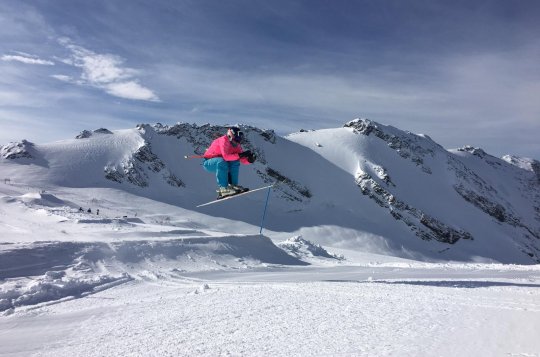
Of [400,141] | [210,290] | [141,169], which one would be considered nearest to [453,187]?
[400,141]

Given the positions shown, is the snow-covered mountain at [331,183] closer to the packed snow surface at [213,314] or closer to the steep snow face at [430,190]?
the steep snow face at [430,190]

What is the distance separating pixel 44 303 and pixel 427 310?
799cm

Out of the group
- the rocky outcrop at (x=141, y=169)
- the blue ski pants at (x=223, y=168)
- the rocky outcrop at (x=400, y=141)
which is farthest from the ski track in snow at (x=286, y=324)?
the rocky outcrop at (x=400, y=141)

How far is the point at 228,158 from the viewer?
33.1ft

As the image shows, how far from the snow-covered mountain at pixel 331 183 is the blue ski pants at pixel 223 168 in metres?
→ 37.2

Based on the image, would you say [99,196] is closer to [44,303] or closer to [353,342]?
[44,303]

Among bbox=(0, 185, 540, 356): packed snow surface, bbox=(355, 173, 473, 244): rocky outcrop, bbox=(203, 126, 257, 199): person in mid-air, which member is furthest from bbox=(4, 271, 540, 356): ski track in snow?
bbox=(355, 173, 473, 244): rocky outcrop

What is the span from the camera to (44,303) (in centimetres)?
916

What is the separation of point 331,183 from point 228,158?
196 ft

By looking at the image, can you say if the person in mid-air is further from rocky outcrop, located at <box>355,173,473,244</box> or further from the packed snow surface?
rocky outcrop, located at <box>355,173,473,244</box>

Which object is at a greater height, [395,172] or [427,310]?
[395,172]

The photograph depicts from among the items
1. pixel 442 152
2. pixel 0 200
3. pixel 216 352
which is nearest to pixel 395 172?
pixel 442 152

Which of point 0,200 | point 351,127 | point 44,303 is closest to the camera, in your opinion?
point 44,303

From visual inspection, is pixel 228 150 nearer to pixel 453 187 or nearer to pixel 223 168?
pixel 223 168
